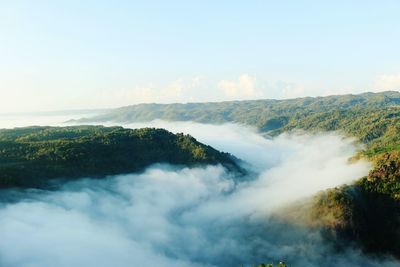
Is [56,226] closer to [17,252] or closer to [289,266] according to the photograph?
[17,252]

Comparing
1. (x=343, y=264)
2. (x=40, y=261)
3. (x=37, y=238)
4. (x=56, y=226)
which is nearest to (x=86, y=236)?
(x=56, y=226)

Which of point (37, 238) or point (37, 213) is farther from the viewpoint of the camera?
point (37, 213)

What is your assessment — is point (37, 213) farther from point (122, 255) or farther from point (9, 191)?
point (122, 255)

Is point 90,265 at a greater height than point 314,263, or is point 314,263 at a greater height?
point 90,265

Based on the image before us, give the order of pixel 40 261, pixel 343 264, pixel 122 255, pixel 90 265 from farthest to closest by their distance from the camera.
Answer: pixel 343 264
pixel 122 255
pixel 90 265
pixel 40 261

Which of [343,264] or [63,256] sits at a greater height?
[63,256]


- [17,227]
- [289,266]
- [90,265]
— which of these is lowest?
[289,266]

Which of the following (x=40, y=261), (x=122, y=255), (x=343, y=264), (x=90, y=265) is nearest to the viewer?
(x=40, y=261)

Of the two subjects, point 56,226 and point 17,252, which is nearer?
point 17,252

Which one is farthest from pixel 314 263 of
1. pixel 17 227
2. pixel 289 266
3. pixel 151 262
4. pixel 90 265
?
pixel 17 227
